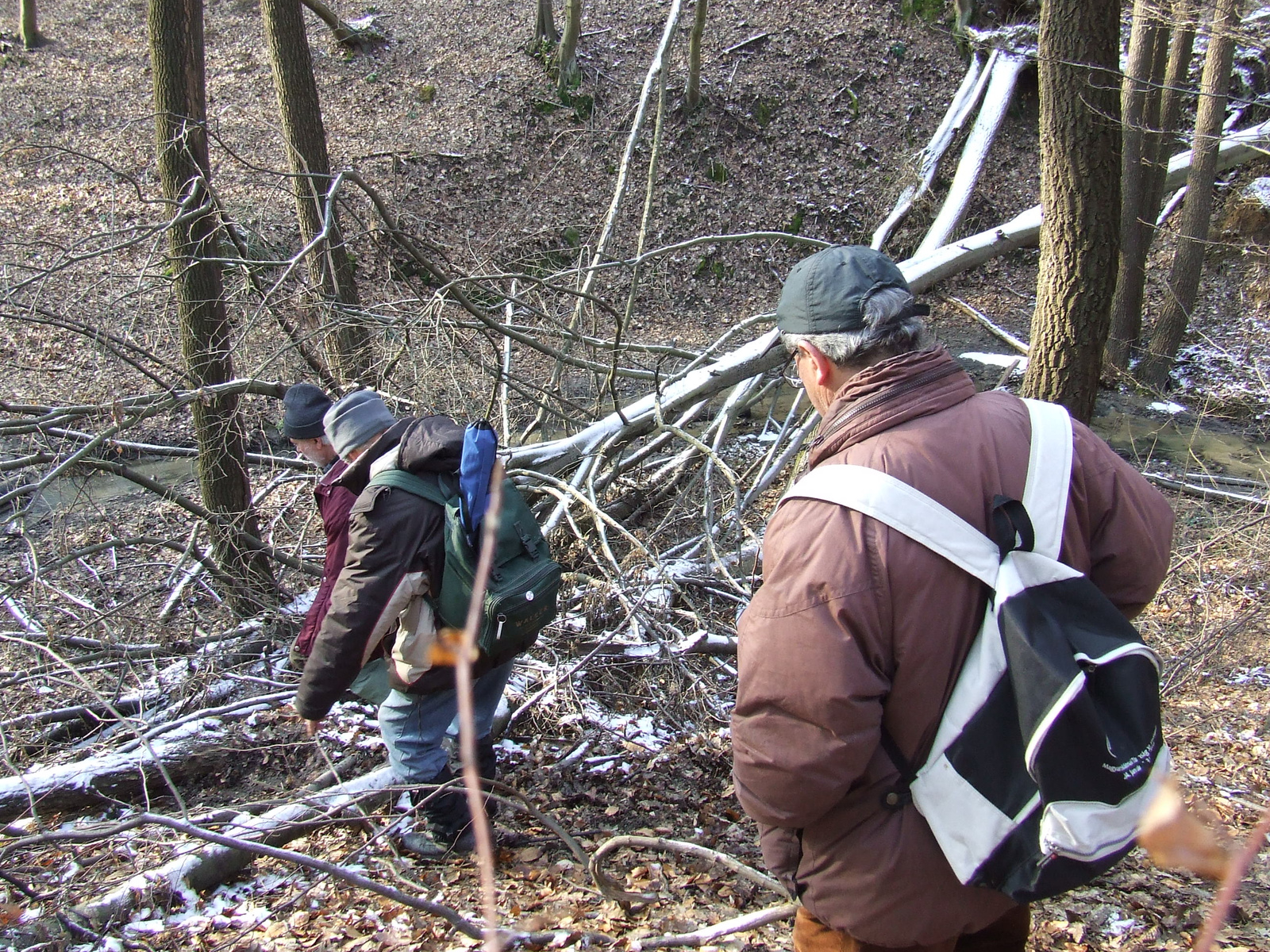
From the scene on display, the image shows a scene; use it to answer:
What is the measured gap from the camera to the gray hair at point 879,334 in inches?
67.7

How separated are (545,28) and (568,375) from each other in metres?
10.9

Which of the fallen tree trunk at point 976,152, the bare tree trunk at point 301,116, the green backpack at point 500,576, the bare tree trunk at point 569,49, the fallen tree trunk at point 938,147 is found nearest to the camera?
the green backpack at point 500,576

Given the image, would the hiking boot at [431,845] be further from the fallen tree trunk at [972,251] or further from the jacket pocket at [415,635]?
the fallen tree trunk at [972,251]

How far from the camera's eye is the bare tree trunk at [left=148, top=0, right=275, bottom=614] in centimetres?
475

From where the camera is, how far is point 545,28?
1648cm

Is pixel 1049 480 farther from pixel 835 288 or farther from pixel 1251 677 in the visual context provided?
pixel 1251 677

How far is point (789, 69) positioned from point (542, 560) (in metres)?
15.7

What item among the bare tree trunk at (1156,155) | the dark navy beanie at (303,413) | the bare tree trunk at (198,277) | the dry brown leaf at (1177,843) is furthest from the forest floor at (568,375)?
the dry brown leaf at (1177,843)

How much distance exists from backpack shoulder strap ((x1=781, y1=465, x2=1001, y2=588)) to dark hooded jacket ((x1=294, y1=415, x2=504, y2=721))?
5.70 ft

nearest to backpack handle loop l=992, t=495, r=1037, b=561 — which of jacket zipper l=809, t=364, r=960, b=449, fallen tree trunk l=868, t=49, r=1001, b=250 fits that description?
jacket zipper l=809, t=364, r=960, b=449

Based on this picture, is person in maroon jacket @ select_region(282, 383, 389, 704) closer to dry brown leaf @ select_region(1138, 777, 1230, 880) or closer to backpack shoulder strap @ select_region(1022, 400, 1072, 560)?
backpack shoulder strap @ select_region(1022, 400, 1072, 560)

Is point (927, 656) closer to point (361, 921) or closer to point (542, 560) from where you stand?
point (542, 560)

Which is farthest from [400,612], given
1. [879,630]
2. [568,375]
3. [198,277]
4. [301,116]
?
[568,375]

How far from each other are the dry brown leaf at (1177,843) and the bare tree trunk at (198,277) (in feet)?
16.0
